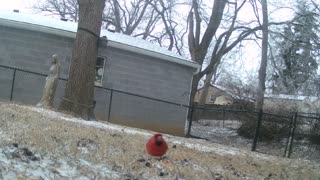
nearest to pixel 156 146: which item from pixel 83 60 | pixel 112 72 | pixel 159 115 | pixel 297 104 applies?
pixel 83 60

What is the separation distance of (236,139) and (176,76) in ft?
12.5

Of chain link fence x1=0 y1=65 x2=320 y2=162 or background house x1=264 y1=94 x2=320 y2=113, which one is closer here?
chain link fence x1=0 y1=65 x2=320 y2=162

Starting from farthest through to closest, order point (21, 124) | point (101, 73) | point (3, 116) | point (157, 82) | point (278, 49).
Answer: point (278, 49)
point (157, 82)
point (101, 73)
point (3, 116)
point (21, 124)

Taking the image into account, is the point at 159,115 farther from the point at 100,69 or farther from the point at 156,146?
the point at 156,146

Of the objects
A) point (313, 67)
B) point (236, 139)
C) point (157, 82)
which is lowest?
point (236, 139)

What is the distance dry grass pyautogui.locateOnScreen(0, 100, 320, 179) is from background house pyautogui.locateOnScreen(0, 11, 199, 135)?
25.0ft

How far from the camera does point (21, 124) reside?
7.21m

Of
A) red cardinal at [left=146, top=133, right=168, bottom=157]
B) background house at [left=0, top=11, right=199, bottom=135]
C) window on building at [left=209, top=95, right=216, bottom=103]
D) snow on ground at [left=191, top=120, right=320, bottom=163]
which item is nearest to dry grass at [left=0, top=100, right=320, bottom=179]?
red cardinal at [left=146, top=133, right=168, bottom=157]

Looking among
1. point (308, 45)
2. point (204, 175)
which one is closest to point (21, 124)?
point (204, 175)

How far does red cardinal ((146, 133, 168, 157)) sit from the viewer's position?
6.48 meters

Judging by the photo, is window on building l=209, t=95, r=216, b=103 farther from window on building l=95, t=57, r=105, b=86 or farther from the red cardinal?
the red cardinal

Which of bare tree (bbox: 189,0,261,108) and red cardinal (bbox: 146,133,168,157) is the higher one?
bare tree (bbox: 189,0,261,108)

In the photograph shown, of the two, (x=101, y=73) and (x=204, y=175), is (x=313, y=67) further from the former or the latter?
(x=204, y=175)

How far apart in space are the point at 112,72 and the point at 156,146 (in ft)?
34.4
